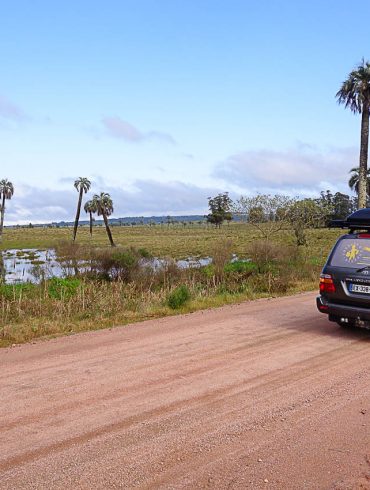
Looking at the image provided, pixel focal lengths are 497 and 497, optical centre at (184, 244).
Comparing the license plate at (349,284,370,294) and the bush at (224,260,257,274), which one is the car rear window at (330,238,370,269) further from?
the bush at (224,260,257,274)

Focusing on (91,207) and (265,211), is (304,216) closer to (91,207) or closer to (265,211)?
(265,211)

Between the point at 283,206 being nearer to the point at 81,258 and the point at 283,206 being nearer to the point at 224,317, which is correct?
the point at 81,258

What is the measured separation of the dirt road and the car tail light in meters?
0.83

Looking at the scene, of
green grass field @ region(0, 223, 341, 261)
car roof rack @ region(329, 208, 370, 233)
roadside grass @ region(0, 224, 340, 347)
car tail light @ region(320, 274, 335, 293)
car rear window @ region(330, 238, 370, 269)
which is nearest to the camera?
car rear window @ region(330, 238, 370, 269)

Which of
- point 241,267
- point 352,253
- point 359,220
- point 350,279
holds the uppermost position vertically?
point 359,220

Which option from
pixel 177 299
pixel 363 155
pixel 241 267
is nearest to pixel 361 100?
pixel 363 155

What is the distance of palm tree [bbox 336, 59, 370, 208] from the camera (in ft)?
88.6

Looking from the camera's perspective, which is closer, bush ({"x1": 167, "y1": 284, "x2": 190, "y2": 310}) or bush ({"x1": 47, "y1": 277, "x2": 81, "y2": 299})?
bush ({"x1": 167, "y1": 284, "x2": 190, "y2": 310})

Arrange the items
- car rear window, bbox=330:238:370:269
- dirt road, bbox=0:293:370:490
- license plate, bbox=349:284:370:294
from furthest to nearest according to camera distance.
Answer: car rear window, bbox=330:238:370:269, license plate, bbox=349:284:370:294, dirt road, bbox=0:293:370:490

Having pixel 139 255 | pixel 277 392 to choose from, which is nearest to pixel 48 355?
pixel 277 392

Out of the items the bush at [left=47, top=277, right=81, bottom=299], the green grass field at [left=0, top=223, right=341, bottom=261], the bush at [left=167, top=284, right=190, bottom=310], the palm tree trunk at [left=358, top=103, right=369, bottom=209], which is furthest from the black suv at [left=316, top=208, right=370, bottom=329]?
the palm tree trunk at [left=358, top=103, right=369, bottom=209]

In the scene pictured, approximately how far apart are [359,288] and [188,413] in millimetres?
4226

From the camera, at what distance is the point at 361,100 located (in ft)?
91.3

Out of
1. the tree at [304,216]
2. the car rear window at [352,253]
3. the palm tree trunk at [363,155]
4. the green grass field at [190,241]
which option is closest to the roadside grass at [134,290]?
the tree at [304,216]
